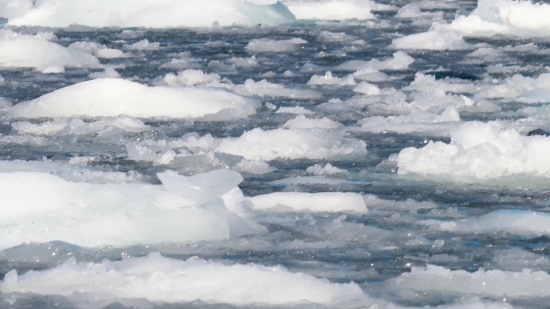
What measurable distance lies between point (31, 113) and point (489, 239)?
4.52 m

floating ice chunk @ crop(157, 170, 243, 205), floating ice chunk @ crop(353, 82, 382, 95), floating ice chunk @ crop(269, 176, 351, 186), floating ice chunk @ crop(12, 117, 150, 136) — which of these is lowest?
floating ice chunk @ crop(353, 82, 382, 95)

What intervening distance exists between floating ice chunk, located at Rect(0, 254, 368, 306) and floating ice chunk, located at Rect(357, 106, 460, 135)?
145 inches

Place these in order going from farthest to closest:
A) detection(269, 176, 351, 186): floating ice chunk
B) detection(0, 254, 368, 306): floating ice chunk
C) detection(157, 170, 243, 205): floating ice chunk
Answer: detection(269, 176, 351, 186): floating ice chunk
detection(157, 170, 243, 205): floating ice chunk
detection(0, 254, 368, 306): floating ice chunk

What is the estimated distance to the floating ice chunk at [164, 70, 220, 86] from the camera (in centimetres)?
1057

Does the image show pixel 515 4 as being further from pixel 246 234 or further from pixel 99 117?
pixel 246 234

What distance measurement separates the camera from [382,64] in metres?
11.6

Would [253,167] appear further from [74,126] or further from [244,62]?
[244,62]

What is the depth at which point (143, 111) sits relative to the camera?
8578mm

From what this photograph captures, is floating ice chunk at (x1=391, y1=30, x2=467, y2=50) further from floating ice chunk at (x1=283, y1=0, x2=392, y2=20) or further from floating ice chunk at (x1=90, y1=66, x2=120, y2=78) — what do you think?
floating ice chunk at (x1=90, y1=66, x2=120, y2=78)

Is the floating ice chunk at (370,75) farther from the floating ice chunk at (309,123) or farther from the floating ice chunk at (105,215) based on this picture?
the floating ice chunk at (105,215)

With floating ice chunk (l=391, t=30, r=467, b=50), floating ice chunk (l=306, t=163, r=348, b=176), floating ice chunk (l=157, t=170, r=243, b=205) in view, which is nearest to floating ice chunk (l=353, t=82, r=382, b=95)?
floating ice chunk (l=306, t=163, r=348, b=176)

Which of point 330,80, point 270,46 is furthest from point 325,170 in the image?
point 270,46

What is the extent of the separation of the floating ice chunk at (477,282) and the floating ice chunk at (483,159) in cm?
185

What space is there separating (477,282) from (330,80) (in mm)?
6319
